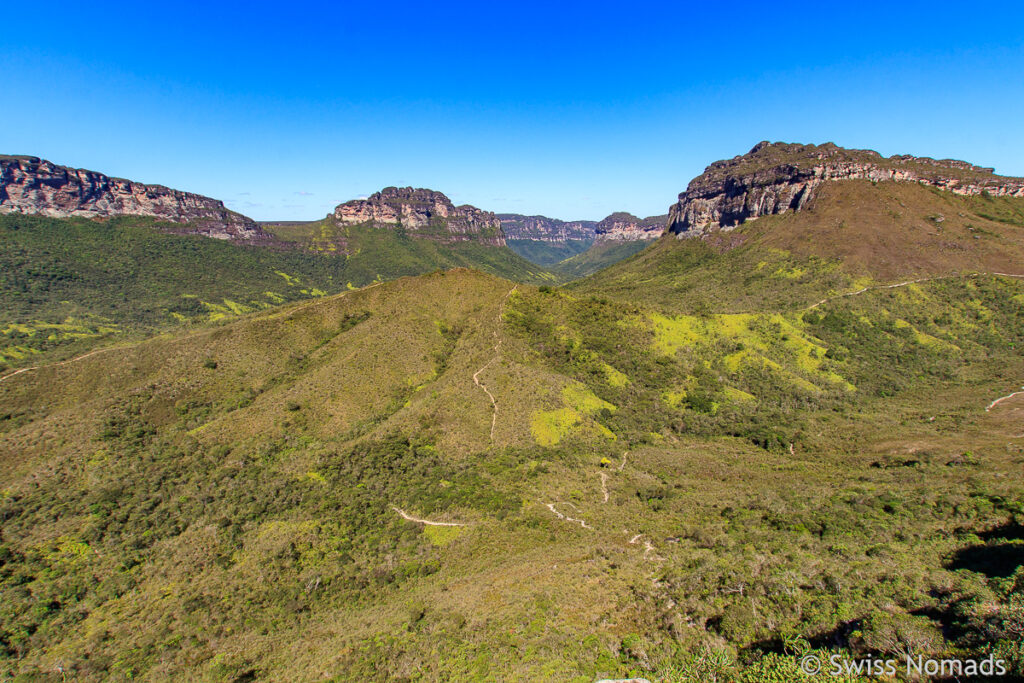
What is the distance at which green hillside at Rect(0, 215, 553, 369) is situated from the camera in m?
117

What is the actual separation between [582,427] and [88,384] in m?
68.4

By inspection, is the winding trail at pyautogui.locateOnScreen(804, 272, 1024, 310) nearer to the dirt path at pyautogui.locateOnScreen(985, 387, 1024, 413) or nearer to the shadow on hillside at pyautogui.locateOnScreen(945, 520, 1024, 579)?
the dirt path at pyautogui.locateOnScreen(985, 387, 1024, 413)

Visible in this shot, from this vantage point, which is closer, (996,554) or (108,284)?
(996,554)

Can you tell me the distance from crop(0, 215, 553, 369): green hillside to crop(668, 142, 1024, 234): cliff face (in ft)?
575

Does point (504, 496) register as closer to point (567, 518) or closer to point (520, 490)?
point (520, 490)

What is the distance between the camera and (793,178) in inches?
5463

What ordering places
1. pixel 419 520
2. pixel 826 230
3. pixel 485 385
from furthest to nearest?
pixel 826 230 < pixel 485 385 < pixel 419 520

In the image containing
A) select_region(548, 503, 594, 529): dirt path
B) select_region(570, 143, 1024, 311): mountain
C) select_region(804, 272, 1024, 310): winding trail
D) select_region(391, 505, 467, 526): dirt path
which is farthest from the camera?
select_region(570, 143, 1024, 311): mountain

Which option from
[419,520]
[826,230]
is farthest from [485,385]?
[826,230]

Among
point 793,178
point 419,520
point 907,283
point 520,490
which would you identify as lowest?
point 419,520

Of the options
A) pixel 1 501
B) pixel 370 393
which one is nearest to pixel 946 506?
pixel 370 393

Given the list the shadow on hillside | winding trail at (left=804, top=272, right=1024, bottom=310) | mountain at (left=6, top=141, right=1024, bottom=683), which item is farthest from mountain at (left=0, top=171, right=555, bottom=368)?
winding trail at (left=804, top=272, right=1024, bottom=310)

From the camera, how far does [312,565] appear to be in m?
34.2

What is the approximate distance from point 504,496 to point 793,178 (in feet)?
500
